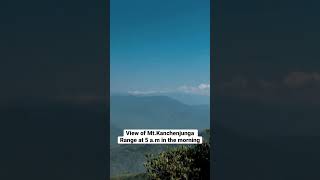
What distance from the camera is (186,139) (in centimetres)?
962

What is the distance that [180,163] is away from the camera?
638 inches

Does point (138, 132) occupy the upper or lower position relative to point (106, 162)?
upper

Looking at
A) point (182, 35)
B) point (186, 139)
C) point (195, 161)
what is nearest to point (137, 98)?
point (182, 35)

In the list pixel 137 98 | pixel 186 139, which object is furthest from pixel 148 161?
pixel 137 98

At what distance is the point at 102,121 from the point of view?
25.8ft

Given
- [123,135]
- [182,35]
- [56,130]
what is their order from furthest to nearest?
1. [182,35]
2. [123,135]
3. [56,130]

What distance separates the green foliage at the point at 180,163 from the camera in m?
16.0

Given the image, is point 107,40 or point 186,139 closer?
point 107,40

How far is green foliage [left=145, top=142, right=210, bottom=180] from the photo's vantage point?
1600 cm
